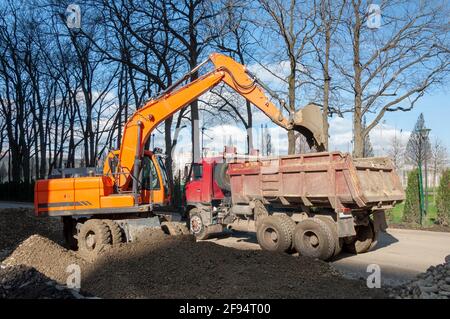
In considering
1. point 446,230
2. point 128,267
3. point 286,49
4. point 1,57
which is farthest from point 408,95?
point 1,57

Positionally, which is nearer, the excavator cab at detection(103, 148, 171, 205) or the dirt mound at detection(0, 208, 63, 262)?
the excavator cab at detection(103, 148, 171, 205)

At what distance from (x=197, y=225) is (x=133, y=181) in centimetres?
339

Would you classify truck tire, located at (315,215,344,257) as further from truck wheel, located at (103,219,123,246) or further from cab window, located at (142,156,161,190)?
truck wheel, located at (103,219,123,246)

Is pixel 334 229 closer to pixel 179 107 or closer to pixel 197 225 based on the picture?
pixel 179 107

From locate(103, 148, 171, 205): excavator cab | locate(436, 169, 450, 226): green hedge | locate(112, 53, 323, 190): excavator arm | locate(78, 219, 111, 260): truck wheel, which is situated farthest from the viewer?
locate(436, 169, 450, 226): green hedge

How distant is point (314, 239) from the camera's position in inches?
409

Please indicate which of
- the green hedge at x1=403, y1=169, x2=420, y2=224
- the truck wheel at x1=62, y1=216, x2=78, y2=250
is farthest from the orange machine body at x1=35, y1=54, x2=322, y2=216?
the green hedge at x1=403, y1=169, x2=420, y2=224

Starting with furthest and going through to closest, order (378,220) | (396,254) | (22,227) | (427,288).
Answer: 1. (22,227)
2. (396,254)
3. (378,220)
4. (427,288)

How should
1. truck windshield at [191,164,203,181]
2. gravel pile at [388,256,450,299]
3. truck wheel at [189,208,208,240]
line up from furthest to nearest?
truck windshield at [191,164,203,181], truck wheel at [189,208,208,240], gravel pile at [388,256,450,299]

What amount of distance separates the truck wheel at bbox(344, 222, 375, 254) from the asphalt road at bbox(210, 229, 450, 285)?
22cm

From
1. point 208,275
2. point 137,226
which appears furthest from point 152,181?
point 208,275

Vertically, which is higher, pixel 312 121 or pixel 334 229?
pixel 312 121

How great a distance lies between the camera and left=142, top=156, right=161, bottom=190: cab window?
12.0 metres

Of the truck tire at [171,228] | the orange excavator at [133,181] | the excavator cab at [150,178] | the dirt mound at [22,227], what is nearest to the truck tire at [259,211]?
the orange excavator at [133,181]
